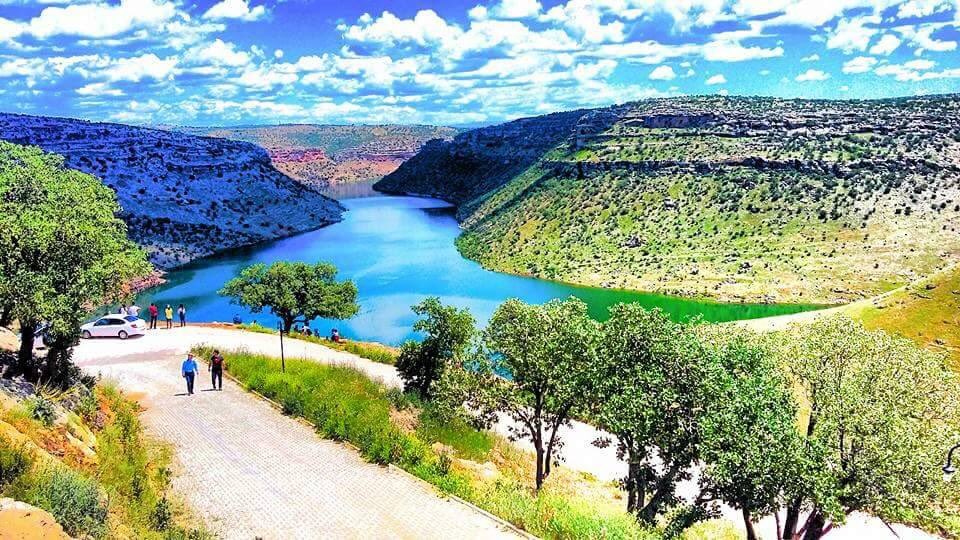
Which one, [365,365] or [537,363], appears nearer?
[537,363]

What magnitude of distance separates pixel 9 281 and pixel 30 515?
9272 millimetres

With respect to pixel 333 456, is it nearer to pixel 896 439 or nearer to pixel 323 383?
pixel 323 383

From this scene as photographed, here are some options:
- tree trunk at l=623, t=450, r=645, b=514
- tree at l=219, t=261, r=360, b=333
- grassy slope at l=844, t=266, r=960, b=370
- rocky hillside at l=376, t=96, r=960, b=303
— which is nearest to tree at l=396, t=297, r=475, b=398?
tree trunk at l=623, t=450, r=645, b=514

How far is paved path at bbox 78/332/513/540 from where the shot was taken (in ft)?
50.0

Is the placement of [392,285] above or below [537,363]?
below

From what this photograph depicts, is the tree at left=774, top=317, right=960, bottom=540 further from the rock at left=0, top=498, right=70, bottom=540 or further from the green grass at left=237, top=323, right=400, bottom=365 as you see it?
the green grass at left=237, top=323, right=400, bottom=365

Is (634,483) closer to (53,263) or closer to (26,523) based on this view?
(26,523)

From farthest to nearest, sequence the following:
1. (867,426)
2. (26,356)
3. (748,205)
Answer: (748,205), (26,356), (867,426)

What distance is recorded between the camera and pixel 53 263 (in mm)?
18453

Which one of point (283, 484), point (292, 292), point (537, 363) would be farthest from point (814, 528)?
point (292, 292)

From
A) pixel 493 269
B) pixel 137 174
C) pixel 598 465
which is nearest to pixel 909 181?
pixel 493 269

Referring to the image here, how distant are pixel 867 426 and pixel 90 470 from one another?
19.8m

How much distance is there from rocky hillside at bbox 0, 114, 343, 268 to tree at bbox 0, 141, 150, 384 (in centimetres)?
8543

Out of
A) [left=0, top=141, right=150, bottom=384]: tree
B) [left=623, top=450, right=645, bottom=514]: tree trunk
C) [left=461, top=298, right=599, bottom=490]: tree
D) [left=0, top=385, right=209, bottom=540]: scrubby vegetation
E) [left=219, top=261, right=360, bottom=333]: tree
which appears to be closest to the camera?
[left=0, top=385, right=209, bottom=540]: scrubby vegetation
